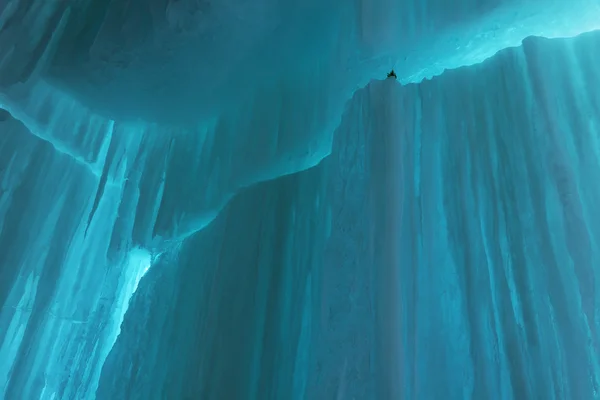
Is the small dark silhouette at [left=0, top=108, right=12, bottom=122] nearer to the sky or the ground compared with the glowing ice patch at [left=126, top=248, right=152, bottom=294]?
nearer to the sky

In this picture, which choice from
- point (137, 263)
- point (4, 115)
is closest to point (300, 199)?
point (137, 263)

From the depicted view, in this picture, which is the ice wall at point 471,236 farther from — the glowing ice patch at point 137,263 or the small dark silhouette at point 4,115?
the small dark silhouette at point 4,115

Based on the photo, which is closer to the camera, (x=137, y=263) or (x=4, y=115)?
(x=4, y=115)

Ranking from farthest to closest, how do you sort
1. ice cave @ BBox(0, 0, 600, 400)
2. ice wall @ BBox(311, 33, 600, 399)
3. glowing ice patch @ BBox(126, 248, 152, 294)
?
1. glowing ice patch @ BBox(126, 248, 152, 294)
2. ice cave @ BBox(0, 0, 600, 400)
3. ice wall @ BBox(311, 33, 600, 399)

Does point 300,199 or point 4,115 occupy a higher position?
point 4,115

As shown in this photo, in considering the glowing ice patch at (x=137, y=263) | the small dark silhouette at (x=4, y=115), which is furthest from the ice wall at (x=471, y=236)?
the small dark silhouette at (x=4, y=115)

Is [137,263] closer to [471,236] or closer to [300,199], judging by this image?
[300,199]

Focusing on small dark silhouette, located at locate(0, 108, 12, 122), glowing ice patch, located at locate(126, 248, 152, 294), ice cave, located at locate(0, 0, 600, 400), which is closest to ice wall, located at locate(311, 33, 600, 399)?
ice cave, located at locate(0, 0, 600, 400)

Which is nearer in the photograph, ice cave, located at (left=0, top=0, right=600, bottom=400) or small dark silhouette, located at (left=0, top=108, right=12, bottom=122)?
ice cave, located at (left=0, top=0, right=600, bottom=400)

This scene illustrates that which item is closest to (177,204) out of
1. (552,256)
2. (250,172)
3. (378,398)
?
(250,172)

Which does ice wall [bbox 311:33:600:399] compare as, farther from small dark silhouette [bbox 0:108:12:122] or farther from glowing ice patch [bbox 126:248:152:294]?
small dark silhouette [bbox 0:108:12:122]
